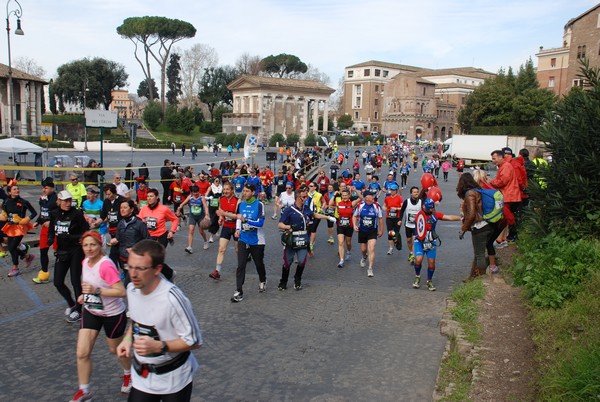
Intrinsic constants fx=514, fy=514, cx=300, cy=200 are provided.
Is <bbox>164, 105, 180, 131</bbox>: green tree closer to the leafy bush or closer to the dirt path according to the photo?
the dirt path

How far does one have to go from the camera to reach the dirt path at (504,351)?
4821mm

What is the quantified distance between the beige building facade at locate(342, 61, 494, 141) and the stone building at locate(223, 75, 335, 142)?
28290 mm

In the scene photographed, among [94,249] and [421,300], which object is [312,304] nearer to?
[421,300]

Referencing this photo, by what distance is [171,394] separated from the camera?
3.29 metres

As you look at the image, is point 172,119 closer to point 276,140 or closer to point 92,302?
point 276,140

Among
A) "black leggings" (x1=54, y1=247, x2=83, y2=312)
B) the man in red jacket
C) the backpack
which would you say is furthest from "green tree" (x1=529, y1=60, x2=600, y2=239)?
"black leggings" (x1=54, y1=247, x2=83, y2=312)

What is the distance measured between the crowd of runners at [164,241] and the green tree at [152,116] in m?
62.7

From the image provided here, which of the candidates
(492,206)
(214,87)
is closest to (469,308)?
(492,206)

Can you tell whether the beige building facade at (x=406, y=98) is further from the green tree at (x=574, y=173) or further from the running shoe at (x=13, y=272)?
the running shoe at (x=13, y=272)

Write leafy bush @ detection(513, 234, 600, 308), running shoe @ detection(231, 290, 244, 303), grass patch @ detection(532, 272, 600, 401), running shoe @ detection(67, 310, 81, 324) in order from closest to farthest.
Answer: grass patch @ detection(532, 272, 600, 401) < leafy bush @ detection(513, 234, 600, 308) < running shoe @ detection(67, 310, 81, 324) < running shoe @ detection(231, 290, 244, 303)

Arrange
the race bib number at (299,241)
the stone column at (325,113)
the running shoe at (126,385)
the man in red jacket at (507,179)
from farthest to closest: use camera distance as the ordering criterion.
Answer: the stone column at (325,113)
the man in red jacket at (507,179)
the race bib number at (299,241)
the running shoe at (126,385)

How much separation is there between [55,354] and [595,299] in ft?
19.8

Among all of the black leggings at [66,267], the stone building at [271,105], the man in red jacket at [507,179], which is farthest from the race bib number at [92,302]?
the stone building at [271,105]

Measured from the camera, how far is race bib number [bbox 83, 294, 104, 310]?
474cm
